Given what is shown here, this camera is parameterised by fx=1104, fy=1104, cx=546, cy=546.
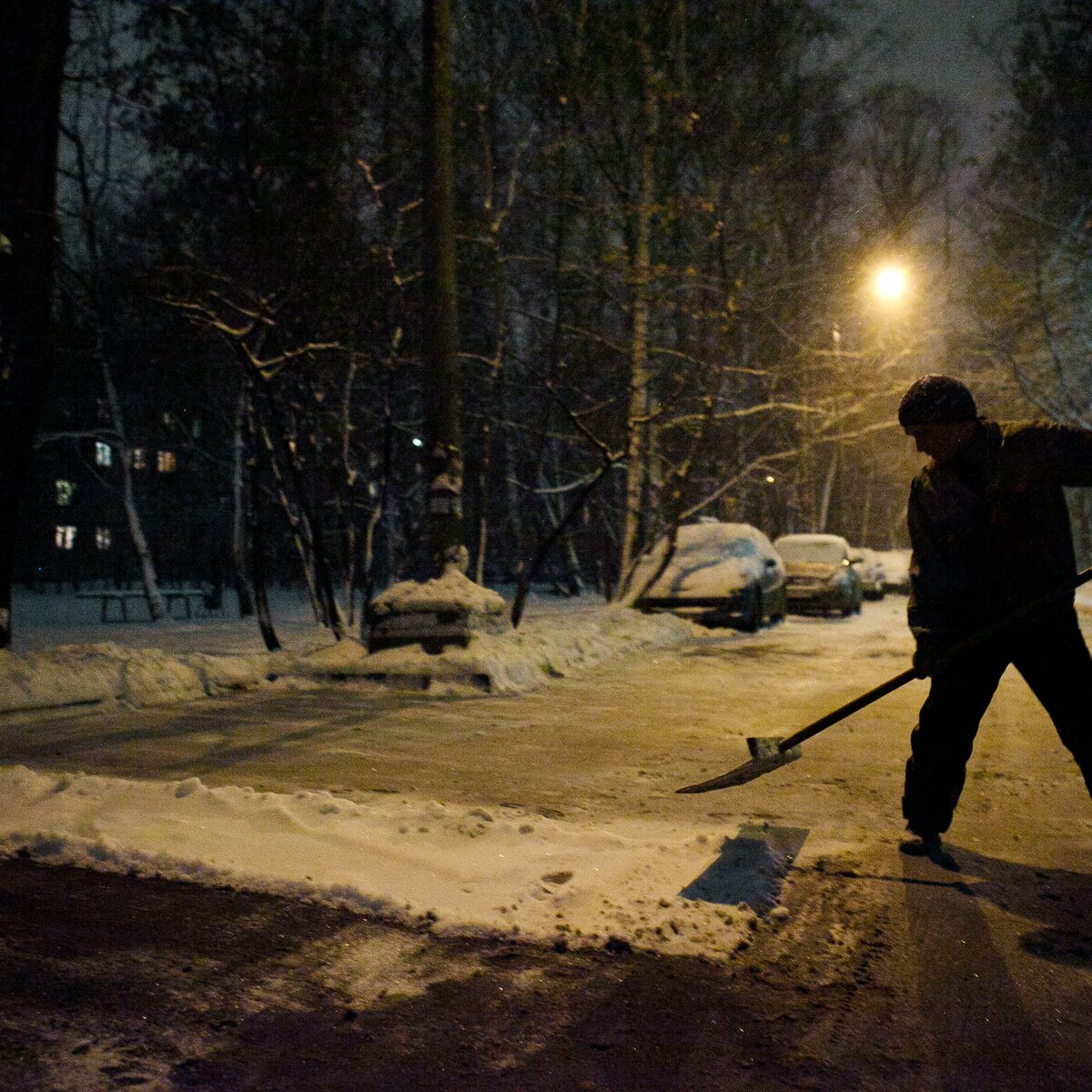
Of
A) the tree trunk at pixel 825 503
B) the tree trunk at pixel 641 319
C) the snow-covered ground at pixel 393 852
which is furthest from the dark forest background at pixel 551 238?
the tree trunk at pixel 825 503

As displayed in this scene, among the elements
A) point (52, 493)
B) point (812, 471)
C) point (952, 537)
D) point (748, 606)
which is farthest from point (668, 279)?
point (52, 493)

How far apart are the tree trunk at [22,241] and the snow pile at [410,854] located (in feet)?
18.0

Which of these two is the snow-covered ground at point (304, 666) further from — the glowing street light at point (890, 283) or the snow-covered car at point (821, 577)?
the snow-covered car at point (821, 577)

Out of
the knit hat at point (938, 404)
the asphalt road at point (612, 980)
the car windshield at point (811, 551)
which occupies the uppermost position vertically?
the knit hat at point (938, 404)

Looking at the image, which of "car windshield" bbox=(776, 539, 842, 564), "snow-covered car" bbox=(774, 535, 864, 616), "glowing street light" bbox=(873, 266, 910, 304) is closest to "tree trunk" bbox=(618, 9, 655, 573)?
"glowing street light" bbox=(873, 266, 910, 304)

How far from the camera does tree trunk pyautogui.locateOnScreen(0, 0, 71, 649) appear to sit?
982cm

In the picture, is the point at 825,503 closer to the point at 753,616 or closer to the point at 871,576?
the point at 871,576

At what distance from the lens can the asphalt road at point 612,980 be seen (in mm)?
2564

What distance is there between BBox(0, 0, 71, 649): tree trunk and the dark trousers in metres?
8.39

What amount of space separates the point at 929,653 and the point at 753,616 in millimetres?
13559

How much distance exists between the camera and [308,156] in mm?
14320

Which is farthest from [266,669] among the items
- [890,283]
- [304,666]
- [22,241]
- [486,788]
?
[890,283]

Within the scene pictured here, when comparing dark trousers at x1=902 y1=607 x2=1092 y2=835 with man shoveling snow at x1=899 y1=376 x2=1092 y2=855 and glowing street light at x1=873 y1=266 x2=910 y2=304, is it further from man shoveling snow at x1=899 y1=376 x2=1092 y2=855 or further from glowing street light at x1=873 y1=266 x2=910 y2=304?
glowing street light at x1=873 y1=266 x2=910 y2=304

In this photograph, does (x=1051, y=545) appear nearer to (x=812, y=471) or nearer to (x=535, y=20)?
(x=535, y=20)
